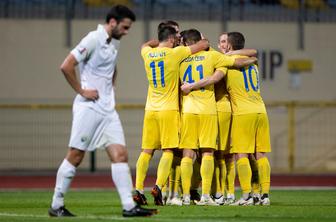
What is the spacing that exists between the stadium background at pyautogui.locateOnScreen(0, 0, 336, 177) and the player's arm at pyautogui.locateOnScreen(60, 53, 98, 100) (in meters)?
14.1

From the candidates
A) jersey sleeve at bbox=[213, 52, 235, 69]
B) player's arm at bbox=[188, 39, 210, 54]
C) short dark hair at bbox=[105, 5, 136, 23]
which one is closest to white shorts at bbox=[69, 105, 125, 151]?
short dark hair at bbox=[105, 5, 136, 23]

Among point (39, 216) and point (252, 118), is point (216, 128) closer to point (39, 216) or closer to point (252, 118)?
point (252, 118)

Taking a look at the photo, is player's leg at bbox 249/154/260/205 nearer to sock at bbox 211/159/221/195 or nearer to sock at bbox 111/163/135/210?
sock at bbox 211/159/221/195

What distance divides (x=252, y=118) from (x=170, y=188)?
1.46m

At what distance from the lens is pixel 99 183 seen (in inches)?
860

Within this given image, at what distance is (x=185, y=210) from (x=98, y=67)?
2.29 m

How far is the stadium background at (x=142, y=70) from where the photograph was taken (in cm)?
2483

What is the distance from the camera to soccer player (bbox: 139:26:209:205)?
515 inches

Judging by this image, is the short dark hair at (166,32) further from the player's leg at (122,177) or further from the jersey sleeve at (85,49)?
the player's leg at (122,177)

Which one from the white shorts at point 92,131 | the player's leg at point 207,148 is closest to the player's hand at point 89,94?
the white shorts at point 92,131

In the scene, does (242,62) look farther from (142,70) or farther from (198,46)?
(142,70)

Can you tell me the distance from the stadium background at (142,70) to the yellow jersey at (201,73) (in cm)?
1162

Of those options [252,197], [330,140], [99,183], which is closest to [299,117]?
[330,140]

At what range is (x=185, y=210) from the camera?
11984 mm
